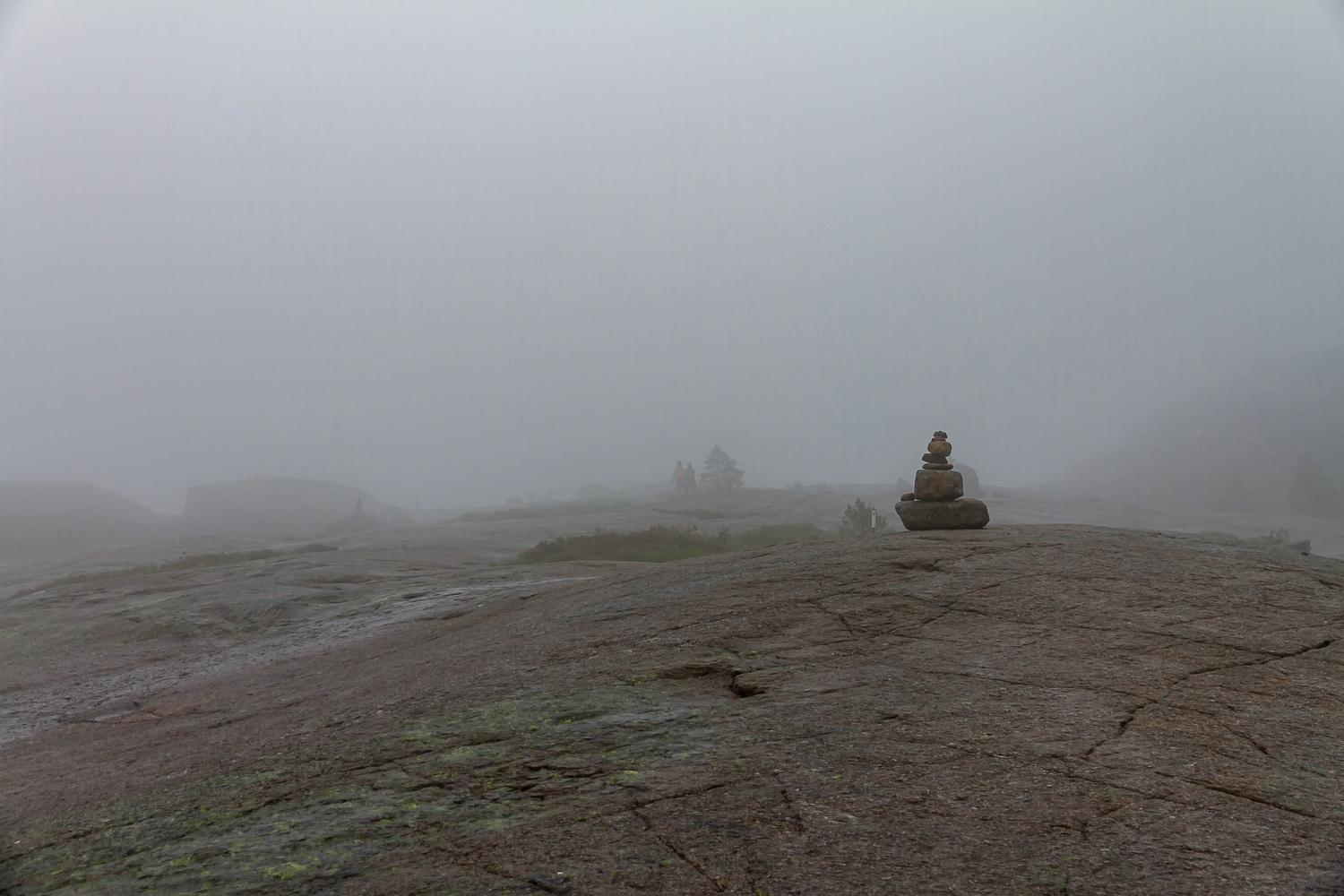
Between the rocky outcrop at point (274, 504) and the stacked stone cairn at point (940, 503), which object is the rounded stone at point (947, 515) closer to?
the stacked stone cairn at point (940, 503)

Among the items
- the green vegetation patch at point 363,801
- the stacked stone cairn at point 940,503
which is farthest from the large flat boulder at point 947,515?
the green vegetation patch at point 363,801

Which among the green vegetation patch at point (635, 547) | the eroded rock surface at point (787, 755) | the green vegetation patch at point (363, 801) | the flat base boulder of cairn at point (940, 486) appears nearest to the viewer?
the eroded rock surface at point (787, 755)

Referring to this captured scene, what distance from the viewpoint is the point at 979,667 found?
6.78 m

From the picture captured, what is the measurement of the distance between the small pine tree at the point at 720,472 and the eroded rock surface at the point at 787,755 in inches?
2303

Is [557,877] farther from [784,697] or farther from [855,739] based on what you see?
[784,697]

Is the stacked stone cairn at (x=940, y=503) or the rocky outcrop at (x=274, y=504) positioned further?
→ the rocky outcrop at (x=274, y=504)

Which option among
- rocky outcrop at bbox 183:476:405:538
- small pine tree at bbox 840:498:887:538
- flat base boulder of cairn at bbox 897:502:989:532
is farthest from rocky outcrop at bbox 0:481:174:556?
flat base boulder of cairn at bbox 897:502:989:532

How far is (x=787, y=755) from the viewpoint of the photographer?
5219 millimetres

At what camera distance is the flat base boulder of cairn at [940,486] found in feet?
42.6

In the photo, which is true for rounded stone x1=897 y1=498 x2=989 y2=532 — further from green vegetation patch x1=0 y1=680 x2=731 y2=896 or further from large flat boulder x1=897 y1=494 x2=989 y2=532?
green vegetation patch x1=0 y1=680 x2=731 y2=896

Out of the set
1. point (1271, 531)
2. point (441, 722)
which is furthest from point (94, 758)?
point (1271, 531)

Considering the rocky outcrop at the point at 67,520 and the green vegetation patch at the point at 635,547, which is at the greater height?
the rocky outcrop at the point at 67,520

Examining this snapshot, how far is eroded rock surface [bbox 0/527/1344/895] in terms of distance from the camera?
4008mm

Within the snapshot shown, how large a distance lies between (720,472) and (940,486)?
188 ft
